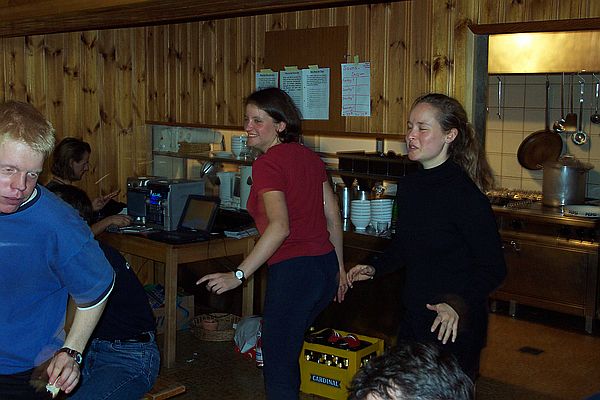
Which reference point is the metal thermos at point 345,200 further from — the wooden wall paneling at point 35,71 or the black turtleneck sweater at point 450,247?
the wooden wall paneling at point 35,71

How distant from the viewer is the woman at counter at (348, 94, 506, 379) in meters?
2.77

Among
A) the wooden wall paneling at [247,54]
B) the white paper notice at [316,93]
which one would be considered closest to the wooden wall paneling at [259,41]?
the wooden wall paneling at [247,54]

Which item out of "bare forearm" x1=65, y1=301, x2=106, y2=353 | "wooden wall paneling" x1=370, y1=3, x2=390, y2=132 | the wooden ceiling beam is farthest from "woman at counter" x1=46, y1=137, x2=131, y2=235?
"bare forearm" x1=65, y1=301, x2=106, y2=353

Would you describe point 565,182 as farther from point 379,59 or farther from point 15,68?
point 15,68

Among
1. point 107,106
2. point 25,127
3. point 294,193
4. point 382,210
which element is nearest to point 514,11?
point 294,193

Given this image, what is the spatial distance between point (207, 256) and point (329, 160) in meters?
1.24

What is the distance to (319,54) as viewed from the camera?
5152mm

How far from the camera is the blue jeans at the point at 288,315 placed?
11.6 feet

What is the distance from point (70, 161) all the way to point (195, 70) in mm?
1245

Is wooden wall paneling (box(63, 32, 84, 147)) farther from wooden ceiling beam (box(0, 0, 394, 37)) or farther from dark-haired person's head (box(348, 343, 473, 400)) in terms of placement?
dark-haired person's head (box(348, 343, 473, 400))

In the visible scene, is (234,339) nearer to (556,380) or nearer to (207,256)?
(207,256)

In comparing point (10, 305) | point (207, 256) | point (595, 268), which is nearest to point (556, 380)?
point (595, 268)

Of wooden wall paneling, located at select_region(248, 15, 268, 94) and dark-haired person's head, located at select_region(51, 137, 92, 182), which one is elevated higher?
wooden wall paneling, located at select_region(248, 15, 268, 94)

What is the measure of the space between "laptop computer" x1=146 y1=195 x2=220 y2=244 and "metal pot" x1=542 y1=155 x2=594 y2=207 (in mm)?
2612
